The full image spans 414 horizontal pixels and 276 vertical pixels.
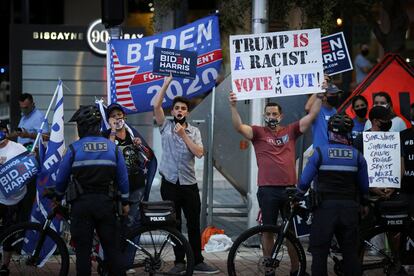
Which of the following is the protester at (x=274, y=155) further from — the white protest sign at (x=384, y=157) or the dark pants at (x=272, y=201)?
the white protest sign at (x=384, y=157)

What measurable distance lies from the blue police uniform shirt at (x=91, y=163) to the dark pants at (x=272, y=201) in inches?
68.8

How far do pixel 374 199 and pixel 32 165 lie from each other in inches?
143

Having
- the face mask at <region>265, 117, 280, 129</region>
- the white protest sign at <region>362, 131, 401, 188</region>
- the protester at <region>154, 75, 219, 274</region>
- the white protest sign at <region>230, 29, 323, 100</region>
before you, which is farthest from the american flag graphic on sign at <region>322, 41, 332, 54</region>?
the protester at <region>154, 75, 219, 274</region>

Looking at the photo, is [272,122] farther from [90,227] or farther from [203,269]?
[90,227]

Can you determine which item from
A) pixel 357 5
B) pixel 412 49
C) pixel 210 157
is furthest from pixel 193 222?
pixel 412 49

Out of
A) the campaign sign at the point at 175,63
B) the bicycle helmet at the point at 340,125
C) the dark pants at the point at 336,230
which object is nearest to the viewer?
the dark pants at the point at 336,230

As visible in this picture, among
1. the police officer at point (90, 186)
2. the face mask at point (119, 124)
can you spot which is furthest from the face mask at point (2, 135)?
the police officer at point (90, 186)

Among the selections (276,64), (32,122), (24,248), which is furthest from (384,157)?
(32,122)

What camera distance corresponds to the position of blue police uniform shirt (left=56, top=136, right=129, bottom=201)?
755 centimetres

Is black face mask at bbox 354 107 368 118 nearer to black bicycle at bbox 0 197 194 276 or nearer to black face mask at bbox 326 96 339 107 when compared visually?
black face mask at bbox 326 96 339 107

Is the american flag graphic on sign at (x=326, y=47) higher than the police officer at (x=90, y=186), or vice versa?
the american flag graphic on sign at (x=326, y=47)

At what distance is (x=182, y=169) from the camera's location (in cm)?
911

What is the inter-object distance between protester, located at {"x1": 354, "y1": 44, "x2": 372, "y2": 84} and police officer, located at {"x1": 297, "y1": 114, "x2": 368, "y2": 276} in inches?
411

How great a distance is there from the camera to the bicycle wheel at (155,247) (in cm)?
820
